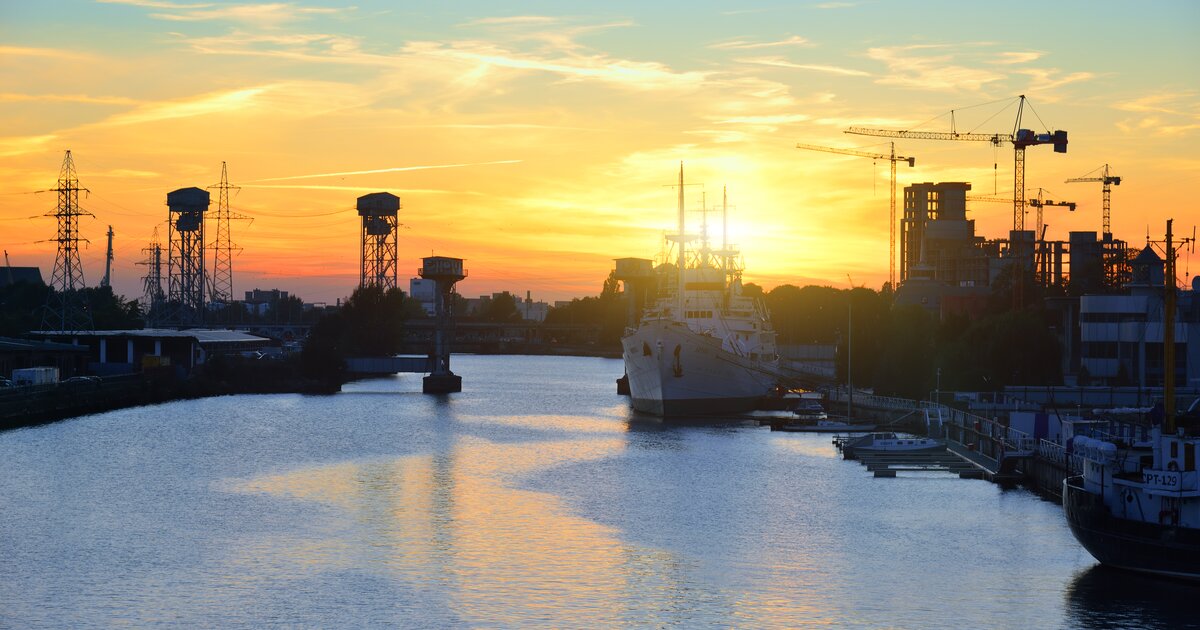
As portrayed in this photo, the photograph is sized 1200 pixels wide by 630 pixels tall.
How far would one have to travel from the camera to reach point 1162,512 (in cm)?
3697

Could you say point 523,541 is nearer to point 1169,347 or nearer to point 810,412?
point 1169,347

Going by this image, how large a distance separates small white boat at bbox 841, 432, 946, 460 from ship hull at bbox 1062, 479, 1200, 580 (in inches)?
1124

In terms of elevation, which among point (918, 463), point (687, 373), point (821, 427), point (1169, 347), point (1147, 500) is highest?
point (1169, 347)

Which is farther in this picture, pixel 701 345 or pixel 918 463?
pixel 701 345

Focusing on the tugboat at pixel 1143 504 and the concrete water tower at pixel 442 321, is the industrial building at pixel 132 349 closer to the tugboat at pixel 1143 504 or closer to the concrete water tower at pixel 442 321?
the concrete water tower at pixel 442 321

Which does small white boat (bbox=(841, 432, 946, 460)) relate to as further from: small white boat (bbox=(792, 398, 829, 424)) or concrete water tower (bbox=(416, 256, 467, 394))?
concrete water tower (bbox=(416, 256, 467, 394))

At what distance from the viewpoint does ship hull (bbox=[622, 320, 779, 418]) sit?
9512 cm

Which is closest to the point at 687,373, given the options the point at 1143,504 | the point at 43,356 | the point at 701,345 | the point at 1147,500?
the point at 701,345

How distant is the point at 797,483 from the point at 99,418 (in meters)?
54.6

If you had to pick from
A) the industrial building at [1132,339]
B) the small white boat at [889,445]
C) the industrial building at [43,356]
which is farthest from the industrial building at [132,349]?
the industrial building at [1132,339]

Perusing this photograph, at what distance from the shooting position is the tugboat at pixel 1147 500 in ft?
120

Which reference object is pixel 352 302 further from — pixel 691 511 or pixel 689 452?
pixel 691 511

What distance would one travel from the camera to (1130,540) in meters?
37.7

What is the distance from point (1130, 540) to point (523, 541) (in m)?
19.2
